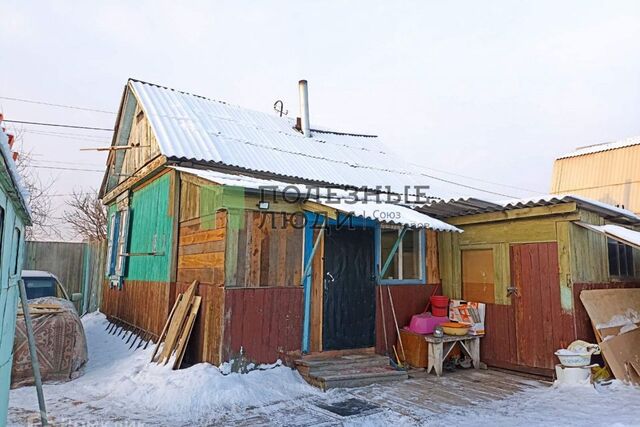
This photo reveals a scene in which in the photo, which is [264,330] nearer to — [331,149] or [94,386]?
[94,386]

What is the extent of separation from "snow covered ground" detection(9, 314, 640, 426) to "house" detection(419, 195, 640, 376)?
0.91 meters

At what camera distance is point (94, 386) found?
18.8ft

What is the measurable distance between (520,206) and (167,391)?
5.85 meters

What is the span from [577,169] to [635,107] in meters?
3.26

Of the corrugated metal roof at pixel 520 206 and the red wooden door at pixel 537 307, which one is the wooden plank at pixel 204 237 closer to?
the corrugated metal roof at pixel 520 206

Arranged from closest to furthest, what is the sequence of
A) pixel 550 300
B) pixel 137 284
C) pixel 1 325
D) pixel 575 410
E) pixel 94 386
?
pixel 1 325 < pixel 575 410 < pixel 94 386 < pixel 550 300 < pixel 137 284

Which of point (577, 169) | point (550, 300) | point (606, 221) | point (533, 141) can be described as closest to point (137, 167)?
point (550, 300)

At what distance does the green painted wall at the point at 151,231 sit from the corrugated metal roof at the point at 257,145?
38.6 inches

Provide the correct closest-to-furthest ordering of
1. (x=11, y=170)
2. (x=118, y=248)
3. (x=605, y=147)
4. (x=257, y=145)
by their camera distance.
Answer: (x=11, y=170), (x=257, y=145), (x=118, y=248), (x=605, y=147)

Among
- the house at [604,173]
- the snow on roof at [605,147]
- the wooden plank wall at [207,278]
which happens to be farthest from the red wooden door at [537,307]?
the snow on roof at [605,147]

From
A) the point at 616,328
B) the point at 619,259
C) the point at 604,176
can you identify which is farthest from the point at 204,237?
the point at 604,176

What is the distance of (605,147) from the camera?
Answer: 1756 cm

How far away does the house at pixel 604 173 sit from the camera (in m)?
15.9

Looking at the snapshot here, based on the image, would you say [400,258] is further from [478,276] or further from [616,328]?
[616,328]
